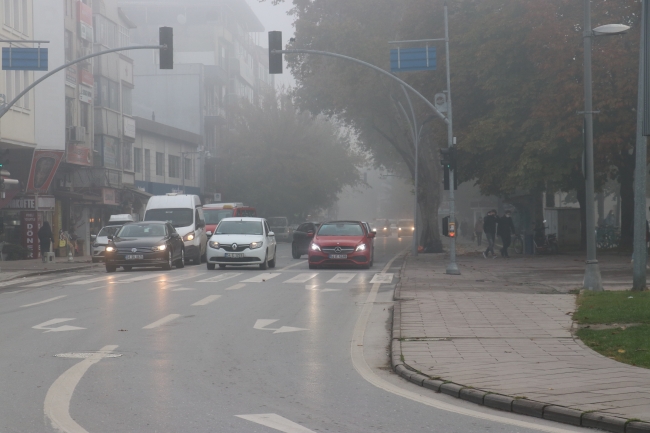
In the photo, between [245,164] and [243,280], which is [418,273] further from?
[245,164]

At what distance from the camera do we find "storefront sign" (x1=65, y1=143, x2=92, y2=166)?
152 ft

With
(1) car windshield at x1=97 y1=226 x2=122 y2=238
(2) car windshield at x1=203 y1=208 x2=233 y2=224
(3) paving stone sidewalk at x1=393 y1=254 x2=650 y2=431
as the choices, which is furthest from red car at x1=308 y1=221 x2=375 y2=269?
(2) car windshield at x1=203 y1=208 x2=233 y2=224

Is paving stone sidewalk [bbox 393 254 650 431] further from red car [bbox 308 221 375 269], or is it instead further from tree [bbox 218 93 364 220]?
tree [bbox 218 93 364 220]

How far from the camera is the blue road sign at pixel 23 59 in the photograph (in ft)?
84.5

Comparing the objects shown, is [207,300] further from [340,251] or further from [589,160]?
[340,251]

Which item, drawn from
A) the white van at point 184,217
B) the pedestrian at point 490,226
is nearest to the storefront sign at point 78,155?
the white van at point 184,217

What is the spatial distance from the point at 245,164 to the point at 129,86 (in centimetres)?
1997

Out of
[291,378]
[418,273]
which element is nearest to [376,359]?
[291,378]

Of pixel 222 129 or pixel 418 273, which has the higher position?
pixel 222 129

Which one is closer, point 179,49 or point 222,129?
point 222,129

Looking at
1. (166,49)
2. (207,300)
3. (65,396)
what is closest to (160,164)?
(166,49)

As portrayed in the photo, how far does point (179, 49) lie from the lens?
8975 cm

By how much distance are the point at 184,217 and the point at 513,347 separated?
24476 mm

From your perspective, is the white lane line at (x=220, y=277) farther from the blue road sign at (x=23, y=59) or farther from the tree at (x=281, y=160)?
the tree at (x=281, y=160)
